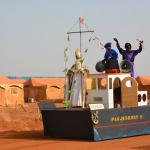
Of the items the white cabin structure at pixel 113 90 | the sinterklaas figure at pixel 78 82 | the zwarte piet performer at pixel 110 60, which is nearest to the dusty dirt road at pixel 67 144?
the white cabin structure at pixel 113 90

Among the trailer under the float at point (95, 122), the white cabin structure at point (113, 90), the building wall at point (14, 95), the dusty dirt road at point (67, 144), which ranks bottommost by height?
the dusty dirt road at point (67, 144)

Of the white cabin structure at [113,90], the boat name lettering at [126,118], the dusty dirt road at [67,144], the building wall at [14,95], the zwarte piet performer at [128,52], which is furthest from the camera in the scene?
the building wall at [14,95]

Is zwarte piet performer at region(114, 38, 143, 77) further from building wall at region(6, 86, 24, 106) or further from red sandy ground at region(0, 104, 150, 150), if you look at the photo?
building wall at region(6, 86, 24, 106)

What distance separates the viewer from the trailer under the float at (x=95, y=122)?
15477 mm

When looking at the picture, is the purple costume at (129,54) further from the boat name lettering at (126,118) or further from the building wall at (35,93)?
the building wall at (35,93)

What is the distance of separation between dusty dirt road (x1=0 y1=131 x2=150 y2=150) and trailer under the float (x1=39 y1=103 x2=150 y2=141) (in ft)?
1.07

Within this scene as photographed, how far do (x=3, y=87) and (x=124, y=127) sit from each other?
24135 mm

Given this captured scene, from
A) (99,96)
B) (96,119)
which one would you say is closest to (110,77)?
(99,96)

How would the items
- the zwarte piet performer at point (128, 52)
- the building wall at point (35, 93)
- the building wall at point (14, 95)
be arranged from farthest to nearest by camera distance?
the building wall at point (35, 93), the building wall at point (14, 95), the zwarte piet performer at point (128, 52)

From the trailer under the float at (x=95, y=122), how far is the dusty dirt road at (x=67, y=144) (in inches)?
12.9

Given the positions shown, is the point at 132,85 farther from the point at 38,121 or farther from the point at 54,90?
the point at 54,90

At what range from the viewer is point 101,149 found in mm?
13406

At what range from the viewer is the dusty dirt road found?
13805 mm

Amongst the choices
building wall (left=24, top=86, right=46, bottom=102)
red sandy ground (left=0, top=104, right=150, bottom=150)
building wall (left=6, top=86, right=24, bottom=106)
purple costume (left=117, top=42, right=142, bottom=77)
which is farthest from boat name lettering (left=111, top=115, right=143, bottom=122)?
building wall (left=24, top=86, right=46, bottom=102)
